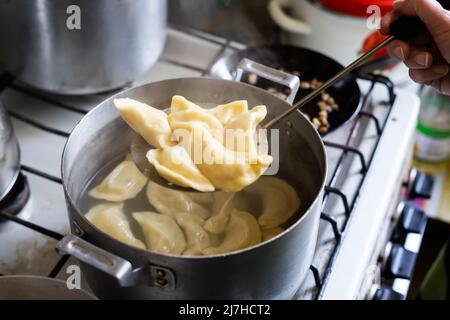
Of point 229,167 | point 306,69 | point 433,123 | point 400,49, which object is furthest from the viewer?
point 433,123

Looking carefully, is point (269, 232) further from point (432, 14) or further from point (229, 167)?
point (432, 14)

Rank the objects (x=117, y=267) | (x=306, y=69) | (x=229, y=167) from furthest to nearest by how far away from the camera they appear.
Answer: (x=306, y=69) → (x=229, y=167) → (x=117, y=267)

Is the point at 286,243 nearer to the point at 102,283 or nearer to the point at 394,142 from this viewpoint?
the point at 102,283

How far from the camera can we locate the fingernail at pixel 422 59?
0.78 metres

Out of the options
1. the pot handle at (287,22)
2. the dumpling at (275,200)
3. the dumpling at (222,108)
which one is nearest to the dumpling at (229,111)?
the dumpling at (222,108)

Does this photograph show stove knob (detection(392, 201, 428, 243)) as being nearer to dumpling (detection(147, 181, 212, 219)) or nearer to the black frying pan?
the black frying pan

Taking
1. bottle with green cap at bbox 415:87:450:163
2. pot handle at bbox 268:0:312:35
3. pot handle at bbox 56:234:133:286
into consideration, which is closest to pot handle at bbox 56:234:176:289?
pot handle at bbox 56:234:133:286

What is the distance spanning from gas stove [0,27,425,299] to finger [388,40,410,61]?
5.2 inches

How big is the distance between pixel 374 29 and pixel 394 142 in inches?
10.6

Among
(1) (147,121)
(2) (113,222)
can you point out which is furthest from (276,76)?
(2) (113,222)

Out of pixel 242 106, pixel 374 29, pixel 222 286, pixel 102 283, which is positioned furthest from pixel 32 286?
pixel 374 29

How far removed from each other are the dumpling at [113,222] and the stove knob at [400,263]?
405 millimetres

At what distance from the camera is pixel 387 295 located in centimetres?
84

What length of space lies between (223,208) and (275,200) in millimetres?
69
